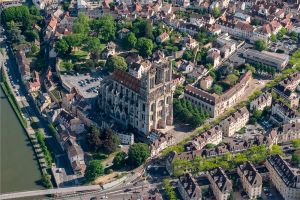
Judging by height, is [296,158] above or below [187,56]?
below

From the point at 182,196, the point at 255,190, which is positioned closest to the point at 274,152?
the point at 255,190

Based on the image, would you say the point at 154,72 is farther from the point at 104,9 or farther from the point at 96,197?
the point at 104,9

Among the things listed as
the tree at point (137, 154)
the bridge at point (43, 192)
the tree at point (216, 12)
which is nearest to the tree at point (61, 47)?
the tree at point (137, 154)

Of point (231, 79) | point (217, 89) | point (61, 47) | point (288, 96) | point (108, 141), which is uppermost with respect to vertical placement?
point (61, 47)

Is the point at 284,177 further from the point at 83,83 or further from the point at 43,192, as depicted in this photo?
the point at 83,83

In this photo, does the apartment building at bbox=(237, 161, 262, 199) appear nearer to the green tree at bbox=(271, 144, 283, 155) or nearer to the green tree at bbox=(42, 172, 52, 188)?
the green tree at bbox=(271, 144, 283, 155)

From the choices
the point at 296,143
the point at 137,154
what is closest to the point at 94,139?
the point at 137,154
